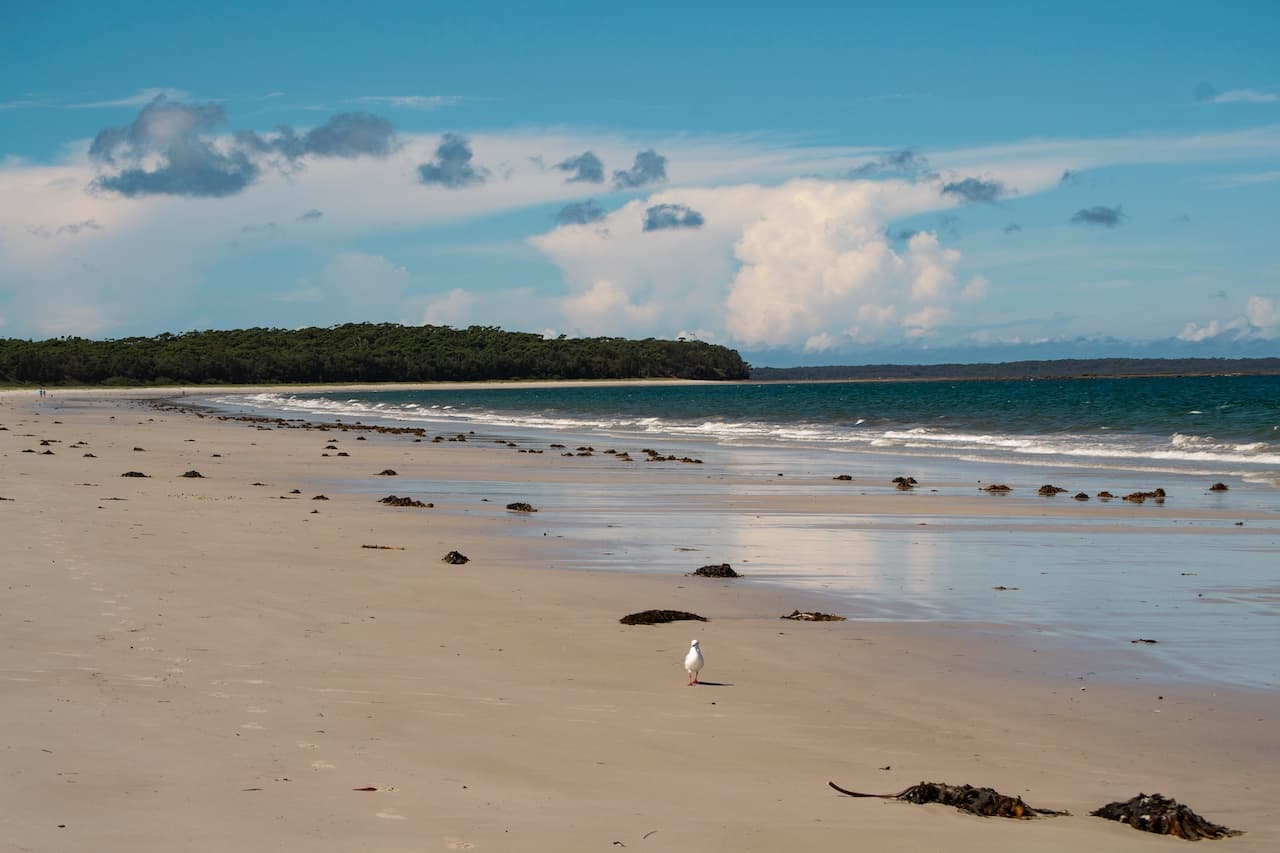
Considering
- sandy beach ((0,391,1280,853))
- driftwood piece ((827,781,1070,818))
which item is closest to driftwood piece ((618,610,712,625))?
sandy beach ((0,391,1280,853))

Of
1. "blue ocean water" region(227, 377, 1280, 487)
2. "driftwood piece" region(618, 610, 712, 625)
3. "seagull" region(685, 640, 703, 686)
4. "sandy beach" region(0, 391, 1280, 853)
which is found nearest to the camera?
"sandy beach" region(0, 391, 1280, 853)

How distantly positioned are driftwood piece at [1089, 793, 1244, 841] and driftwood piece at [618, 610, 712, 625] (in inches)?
178

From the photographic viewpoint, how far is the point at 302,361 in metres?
160

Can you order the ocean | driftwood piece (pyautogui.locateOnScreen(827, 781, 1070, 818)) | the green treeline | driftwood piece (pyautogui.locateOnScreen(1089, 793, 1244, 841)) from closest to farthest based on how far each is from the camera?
driftwood piece (pyautogui.locateOnScreen(1089, 793, 1244, 841)), driftwood piece (pyautogui.locateOnScreen(827, 781, 1070, 818)), the ocean, the green treeline

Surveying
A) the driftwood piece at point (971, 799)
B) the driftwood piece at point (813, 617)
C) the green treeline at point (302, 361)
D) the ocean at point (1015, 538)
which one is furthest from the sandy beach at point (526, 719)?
the green treeline at point (302, 361)

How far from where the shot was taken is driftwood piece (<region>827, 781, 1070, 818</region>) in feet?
18.0

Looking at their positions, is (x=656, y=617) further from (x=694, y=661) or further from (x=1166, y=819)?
(x=1166, y=819)

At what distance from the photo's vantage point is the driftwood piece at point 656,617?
31.4 feet

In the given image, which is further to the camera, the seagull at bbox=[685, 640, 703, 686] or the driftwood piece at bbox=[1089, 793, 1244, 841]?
the seagull at bbox=[685, 640, 703, 686]

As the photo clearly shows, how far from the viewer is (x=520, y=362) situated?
17800cm

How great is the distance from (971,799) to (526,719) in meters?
2.37

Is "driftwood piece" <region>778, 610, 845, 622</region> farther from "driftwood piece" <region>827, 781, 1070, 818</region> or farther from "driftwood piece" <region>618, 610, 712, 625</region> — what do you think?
"driftwood piece" <region>827, 781, 1070, 818</region>

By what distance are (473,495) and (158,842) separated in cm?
1608

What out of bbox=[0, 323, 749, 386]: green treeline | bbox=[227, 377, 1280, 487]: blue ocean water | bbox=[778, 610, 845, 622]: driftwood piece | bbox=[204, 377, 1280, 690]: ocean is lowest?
bbox=[778, 610, 845, 622]: driftwood piece
